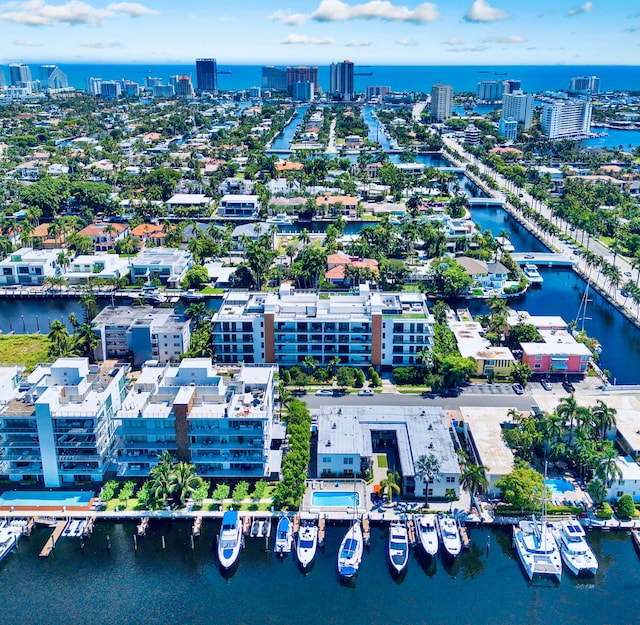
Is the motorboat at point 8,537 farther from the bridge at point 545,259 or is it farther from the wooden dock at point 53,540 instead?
the bridge at point 545,259

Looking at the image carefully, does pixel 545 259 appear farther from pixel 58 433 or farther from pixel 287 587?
pixel 58 433

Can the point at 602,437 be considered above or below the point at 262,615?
above

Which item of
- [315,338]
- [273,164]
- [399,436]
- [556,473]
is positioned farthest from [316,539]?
[273,164]

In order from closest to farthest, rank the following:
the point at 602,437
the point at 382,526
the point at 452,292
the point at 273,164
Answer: the point at 382,526 < the point at 602,437 < the point at 452,292 < the point at 273,164

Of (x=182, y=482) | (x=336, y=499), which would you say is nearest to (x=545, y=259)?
(x=336, y=499)

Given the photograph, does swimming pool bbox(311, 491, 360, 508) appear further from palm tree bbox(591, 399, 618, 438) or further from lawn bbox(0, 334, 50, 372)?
lawn bbox(0, 334, 50, 372)

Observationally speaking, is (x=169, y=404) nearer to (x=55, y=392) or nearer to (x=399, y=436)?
(x=55, y=392)

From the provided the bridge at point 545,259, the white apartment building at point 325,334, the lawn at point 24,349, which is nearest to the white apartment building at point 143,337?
the white apartment building at point 325,334
